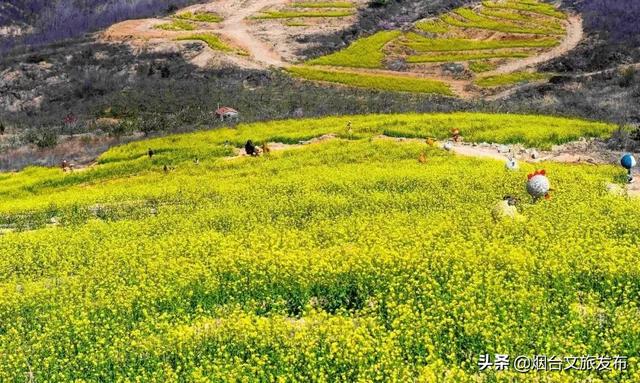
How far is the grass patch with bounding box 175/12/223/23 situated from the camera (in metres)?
94.2

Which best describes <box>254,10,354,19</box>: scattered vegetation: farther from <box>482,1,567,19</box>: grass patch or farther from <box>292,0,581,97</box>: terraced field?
<box>482,1,567,19</box>: grass patch

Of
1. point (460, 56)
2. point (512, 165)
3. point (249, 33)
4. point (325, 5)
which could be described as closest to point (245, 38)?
point (249, 33)

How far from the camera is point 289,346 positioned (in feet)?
48.9

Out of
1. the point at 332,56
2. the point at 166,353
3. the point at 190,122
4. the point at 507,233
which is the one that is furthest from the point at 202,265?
the point at 332,56

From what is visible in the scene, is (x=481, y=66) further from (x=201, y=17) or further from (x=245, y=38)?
(x=201, y=17)

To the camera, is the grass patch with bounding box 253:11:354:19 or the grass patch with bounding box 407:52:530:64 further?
the grass patch with bounding box 253:11:354:19

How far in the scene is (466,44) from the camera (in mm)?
77250

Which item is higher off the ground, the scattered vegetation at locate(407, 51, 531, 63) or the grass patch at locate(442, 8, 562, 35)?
the grass patch at locate(442, 8, 562, 35)

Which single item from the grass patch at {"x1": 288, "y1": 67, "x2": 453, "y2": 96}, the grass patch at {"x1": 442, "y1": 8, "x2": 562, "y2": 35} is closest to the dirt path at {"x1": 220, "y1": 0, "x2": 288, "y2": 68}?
the grass patch at {"x1": 288, "y1": 67, "x2": 453, "y2": 96}

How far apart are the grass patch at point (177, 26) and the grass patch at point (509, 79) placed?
41891 mm

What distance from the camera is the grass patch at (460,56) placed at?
238ft

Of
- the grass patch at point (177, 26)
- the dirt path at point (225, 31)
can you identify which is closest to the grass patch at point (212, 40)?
the dirt path at point (225, 31)

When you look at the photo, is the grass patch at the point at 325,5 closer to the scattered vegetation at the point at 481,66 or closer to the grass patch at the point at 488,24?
the grass patch at the point at 488,24

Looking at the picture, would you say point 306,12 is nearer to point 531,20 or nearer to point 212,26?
point 212,26
